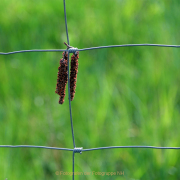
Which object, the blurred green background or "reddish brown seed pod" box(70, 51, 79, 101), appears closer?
"reddish brown seed pod" box(70, 51, 79, 101)

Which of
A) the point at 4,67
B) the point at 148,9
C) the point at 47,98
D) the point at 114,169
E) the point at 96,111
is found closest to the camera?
the point at 114,169

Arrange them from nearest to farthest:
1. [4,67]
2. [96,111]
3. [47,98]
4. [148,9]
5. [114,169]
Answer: [114,169] < [96,111] < [47,98] < [4,67] < [148,9]

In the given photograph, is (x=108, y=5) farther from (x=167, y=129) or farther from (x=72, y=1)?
(x=167, y=129)

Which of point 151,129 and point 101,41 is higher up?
point 101,41

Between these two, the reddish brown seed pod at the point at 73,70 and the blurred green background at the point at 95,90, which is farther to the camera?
the blurred green background at the point at 95,90

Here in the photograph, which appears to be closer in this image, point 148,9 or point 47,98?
point 47,98

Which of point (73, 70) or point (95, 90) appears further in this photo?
point (95, 90)

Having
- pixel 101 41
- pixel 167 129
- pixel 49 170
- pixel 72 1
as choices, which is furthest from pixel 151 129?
pixel 72 1

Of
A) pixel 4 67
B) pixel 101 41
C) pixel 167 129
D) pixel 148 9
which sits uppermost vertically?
pixel 148 9
